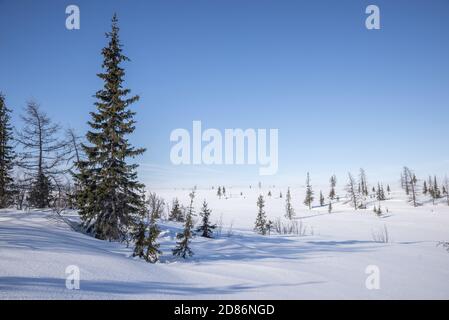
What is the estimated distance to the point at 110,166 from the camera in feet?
36.0

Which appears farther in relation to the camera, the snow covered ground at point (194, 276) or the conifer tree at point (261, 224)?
the conifer tree at point (261, 224)

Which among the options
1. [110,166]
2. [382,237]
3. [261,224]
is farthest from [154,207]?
[382,237]

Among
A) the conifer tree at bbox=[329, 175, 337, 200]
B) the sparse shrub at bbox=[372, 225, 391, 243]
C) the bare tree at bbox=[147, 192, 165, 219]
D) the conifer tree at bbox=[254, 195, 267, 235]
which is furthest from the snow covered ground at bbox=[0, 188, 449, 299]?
the conifer tree at bbox=[329, 175, 337, 200]

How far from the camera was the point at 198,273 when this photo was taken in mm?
4879

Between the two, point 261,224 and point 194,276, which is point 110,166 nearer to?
point 194,276

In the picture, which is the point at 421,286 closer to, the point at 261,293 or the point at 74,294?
the point at 261,293

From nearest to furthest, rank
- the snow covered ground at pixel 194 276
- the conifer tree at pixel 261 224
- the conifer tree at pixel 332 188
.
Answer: the snow covered ground at pixel 194 276 < the conifer tree at pixel 261 224 < the conifer tree at pixel 332 188

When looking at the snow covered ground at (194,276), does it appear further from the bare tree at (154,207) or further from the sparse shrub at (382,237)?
the sparse shrub at (382,237)

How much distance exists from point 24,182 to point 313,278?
1968 cm

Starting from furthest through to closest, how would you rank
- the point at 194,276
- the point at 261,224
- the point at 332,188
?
the point at 332,188 → the point at 261,224 → the point at 194,276

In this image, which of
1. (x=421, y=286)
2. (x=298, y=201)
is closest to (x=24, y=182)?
(x=421, y=286)

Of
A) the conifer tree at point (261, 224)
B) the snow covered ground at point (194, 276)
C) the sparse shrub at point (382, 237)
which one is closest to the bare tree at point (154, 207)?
the snow covered ground at point (194, 276)

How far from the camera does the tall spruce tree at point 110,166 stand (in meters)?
10.4

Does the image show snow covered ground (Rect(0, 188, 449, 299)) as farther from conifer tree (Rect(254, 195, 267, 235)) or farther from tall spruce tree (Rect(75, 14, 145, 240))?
conifer tree (Rect(254, 195, 267, 235))
